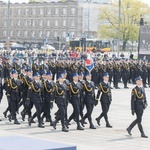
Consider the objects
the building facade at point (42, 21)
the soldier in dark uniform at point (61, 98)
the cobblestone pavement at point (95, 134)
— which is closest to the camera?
the cobblestone pavement at point (95, 134)

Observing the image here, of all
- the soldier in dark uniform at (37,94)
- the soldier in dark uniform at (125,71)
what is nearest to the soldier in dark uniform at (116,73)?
the soldier in dark uniform at (125,71)

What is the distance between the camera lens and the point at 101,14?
87438mm

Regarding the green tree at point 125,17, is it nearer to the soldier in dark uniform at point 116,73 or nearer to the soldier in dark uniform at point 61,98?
the soldier in dark uniform at point 116,73

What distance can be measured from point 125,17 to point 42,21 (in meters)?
16.8

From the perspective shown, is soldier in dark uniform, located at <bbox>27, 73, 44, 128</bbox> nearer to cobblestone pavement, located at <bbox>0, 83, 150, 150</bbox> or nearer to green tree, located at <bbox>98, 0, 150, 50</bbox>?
cobblestone pavement, located at <bbox>0, 83, 150, 150</bbox>

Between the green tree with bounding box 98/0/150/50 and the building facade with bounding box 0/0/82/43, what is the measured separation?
8.71 metres

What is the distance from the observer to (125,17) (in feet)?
283

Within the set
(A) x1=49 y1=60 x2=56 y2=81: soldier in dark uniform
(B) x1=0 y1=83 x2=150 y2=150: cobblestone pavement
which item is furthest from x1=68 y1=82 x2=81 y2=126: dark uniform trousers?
(A) x1=49 y1=60 x2=56 y2=81: soldier in dark uniform

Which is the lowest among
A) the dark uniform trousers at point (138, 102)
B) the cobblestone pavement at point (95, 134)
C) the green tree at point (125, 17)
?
the cobblestone pavement at point (95, 134)

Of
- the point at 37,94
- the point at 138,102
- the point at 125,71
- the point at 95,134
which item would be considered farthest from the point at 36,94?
the point at 125,71

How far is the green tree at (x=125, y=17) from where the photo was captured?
84562 mm

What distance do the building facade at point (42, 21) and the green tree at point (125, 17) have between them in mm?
8706

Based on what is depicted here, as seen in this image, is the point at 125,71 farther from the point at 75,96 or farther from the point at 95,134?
the point at 95,134

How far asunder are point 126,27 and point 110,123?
6834 centimetres
